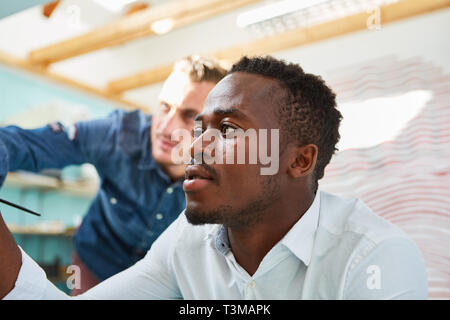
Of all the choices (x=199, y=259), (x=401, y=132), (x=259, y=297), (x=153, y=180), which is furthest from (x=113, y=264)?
(x=401, y=132)

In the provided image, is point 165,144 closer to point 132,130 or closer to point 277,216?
point 132,130

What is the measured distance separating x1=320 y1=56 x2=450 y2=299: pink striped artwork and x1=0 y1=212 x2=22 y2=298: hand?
0.36 m

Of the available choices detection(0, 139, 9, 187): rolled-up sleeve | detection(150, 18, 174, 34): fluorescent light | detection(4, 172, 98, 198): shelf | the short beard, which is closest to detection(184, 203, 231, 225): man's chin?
the short beard

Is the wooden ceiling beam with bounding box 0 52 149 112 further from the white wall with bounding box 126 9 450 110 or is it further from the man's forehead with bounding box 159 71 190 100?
the white wall with bounding box 126 9 450 110

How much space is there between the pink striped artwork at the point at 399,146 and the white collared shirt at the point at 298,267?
5cm

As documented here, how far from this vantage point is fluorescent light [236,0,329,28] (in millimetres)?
706

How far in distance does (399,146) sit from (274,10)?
1.02ft

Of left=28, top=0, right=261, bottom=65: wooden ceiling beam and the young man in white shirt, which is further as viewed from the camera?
left=28, top=0, right=261, bottom=65: wooden ceiling beam

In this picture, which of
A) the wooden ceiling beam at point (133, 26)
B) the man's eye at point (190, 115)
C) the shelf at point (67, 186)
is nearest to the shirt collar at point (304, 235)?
the man's eye at point (190, 115)

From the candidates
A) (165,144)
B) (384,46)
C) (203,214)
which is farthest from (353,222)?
(165,144)

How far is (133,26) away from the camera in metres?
0.85

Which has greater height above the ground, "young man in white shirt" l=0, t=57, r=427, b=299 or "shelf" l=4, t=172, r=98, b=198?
"shelf" l=4, t=172, r=98, b=198

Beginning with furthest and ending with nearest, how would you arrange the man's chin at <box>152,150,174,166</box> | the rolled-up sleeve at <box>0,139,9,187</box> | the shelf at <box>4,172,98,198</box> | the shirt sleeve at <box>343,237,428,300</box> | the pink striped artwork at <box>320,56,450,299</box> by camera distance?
the shelf at <box>4,172,98,198</box> < the man's chin at <box>152,150,174,166</box> < the rolled-up sleeve at <box>0,139,9,187</box> < the pink striped artwork at <box>320,56,450,299</box> < the shirt sleeve at <box>343,237,428,300</box>
